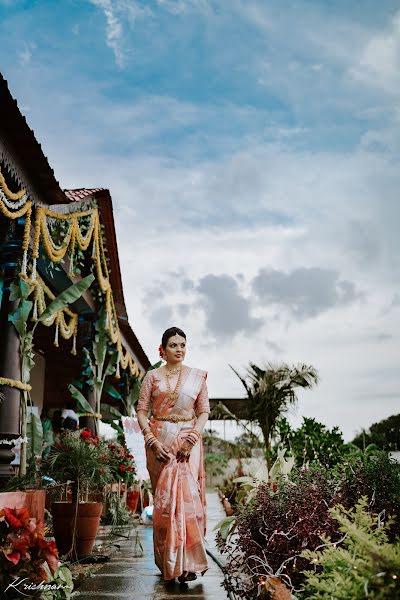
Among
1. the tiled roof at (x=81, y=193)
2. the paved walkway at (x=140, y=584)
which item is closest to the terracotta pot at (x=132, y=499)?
the paved walkway at (x=140, y=584)

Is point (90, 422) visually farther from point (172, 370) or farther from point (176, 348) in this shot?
point (176, 348)

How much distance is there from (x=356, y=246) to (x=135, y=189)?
347cm

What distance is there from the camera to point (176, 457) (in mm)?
4398

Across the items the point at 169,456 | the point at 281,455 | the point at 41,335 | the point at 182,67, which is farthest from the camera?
the point at 41,335

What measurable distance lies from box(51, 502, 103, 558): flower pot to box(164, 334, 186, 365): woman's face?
62.9 inches

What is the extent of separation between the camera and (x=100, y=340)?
29.7 ft

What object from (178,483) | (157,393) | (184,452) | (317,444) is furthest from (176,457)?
(317,444)

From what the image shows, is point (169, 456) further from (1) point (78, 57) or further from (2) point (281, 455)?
(1) point (78, 57)

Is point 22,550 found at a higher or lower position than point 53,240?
lower

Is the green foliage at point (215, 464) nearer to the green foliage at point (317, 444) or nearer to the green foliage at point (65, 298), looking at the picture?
the green foliage at point (317, 444)

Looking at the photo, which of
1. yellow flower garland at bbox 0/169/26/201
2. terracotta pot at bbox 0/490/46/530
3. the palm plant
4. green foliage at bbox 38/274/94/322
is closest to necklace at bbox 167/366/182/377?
terracotta pot at bbox 0/490/46/530

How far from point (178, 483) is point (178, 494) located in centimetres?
8

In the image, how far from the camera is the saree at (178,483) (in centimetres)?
403

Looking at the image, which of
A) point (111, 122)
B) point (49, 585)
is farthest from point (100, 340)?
point (49, 585)
